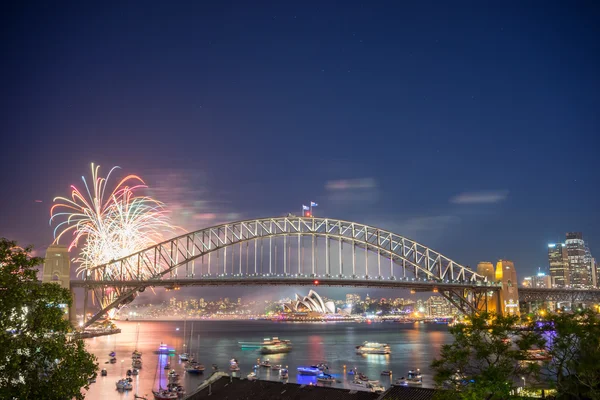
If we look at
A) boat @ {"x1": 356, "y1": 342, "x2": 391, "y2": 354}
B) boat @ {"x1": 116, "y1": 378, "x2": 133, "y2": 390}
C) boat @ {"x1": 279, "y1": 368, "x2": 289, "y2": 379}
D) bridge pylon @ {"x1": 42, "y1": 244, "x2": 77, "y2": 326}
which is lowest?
boat @ {"x1": 356, "y1": 342, "x2": 391, "y2": 354}

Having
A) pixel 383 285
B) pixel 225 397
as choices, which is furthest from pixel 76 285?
pixel 225 397

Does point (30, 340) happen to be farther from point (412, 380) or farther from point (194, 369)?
point (194, 369)

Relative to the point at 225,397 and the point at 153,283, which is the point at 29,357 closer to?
the point at 225,397

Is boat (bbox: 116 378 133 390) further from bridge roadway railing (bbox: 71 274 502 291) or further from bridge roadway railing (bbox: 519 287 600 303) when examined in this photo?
bridge roadway railing (bbox: 519 287 600 303)

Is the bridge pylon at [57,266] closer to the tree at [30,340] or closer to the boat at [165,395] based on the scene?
the boat at [165,395]

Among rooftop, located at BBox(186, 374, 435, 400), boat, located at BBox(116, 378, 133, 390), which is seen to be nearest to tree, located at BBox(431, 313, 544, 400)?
rooftop, located at BBox(186, 374, 435, 400)

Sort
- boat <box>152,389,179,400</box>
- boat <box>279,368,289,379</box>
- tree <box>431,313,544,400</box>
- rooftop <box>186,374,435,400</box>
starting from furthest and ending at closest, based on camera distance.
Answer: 1. boat <box>279,368,289,379</box>
2. boat <box>152,389,179,400</box>
3. rooftop <box>186,374,435,400</box>
4. tree <box>431,313,544,400</box>

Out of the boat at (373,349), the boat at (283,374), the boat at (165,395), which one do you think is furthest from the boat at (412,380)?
the boat at (373,349)
